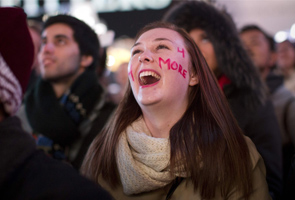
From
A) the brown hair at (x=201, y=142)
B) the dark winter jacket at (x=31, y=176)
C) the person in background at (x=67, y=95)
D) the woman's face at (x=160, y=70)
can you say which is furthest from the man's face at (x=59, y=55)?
the dark winter jacket at (x=31, y=176)

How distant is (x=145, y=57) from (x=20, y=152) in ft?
2.95

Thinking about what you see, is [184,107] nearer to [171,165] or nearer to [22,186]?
[171,165]

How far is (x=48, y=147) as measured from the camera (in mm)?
2672

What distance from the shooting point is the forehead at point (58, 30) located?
2.96 meters

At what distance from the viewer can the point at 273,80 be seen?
11.1ft

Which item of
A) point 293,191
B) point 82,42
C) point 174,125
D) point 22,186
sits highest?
point 82,42

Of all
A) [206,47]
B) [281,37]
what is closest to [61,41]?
[206,47]

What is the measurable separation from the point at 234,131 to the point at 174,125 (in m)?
0.29

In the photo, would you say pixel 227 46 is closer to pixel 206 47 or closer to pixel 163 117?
pixel 206 47

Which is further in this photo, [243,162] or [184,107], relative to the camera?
[184,107]

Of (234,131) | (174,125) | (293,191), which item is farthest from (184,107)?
(293,191)

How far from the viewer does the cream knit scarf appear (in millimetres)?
1650

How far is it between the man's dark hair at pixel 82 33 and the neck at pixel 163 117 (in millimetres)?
1427

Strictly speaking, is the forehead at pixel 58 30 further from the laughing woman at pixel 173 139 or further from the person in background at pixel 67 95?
the laughing woman at pixel 173 139
